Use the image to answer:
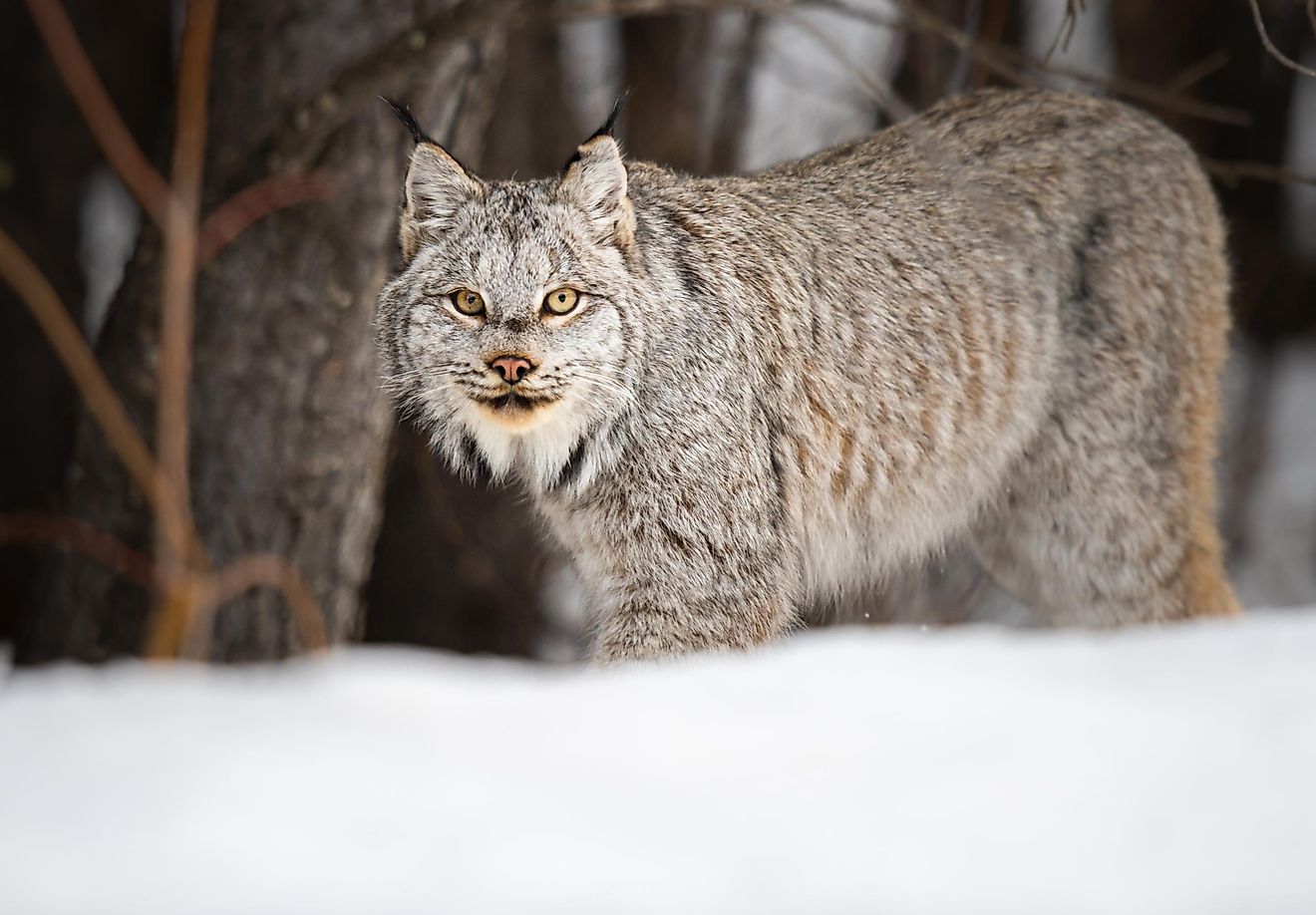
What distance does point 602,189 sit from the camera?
404 centimetres

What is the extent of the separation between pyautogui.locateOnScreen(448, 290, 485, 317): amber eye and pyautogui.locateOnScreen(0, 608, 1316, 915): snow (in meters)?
1.62

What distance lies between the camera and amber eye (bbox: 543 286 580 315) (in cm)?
395

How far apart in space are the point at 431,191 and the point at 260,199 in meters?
0.69

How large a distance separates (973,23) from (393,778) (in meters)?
6.10

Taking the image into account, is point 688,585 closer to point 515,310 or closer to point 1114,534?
point 515,310

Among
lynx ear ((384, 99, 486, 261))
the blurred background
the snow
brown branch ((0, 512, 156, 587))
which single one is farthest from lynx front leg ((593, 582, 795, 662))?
the snow

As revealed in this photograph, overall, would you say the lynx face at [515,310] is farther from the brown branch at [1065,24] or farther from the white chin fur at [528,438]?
the brown branch at [1065,24]

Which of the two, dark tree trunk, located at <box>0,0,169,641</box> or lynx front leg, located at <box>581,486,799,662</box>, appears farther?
dark tree trunk, located at <box>0,0,169,641</box>

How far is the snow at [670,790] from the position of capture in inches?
73.0

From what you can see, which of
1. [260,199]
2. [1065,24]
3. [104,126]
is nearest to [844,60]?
[1065,24]

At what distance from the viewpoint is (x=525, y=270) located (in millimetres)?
3959

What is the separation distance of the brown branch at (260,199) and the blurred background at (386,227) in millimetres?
13

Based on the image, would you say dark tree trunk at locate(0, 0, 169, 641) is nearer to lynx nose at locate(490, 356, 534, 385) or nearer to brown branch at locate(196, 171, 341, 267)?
brown branch at locate(196, 171, 341, 267)

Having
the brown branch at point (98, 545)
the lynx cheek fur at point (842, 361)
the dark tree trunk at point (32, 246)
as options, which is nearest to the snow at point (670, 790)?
the lynx cheek fur at point (842, 361)
